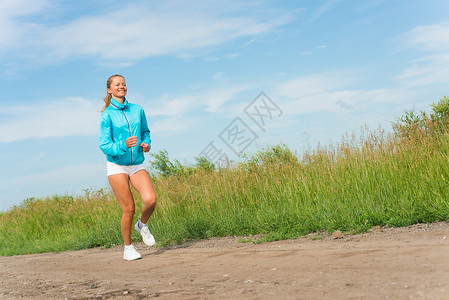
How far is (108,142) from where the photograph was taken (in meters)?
6.29

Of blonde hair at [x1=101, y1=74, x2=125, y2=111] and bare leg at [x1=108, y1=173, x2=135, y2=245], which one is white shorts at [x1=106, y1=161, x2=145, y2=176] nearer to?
bare leg at [x1=108, y1=173, x2=135, y2=245]

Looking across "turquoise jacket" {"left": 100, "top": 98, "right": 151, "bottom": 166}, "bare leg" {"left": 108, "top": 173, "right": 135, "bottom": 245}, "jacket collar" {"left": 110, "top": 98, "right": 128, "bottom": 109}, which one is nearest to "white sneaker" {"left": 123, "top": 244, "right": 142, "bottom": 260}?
"bare leg" {"left": 108, "top": 173, "right": 135, "bottom": 245}

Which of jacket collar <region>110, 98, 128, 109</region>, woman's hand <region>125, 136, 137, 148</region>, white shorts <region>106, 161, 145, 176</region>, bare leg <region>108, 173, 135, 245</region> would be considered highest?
jacket collar <region>110, 98, 128, 109</region>

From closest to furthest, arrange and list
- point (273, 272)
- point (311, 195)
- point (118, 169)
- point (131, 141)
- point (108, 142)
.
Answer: point (273, 272)
point (131, 141)
point (108, 142)
point (118, 169)
point (311, 195)

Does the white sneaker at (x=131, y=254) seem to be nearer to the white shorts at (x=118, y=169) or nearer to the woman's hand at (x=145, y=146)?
the white shorts at (x=118, y=169)

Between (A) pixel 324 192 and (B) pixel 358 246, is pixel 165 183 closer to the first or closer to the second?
(A) pixel 324 192

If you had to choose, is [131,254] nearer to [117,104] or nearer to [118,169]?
[118,169]

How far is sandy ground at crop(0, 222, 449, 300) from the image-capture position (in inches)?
142

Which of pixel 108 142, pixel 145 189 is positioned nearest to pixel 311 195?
pixel 145 189

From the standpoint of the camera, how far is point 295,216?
24.7 feet

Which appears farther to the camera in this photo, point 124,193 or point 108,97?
point 108,97

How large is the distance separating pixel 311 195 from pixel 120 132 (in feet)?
12.6

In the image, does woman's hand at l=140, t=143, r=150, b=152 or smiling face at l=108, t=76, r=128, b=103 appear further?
smiling face at l=108, t=76, r=128, b=103

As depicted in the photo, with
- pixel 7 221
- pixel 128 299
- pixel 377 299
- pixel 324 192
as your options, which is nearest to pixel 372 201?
pixel 324 192
